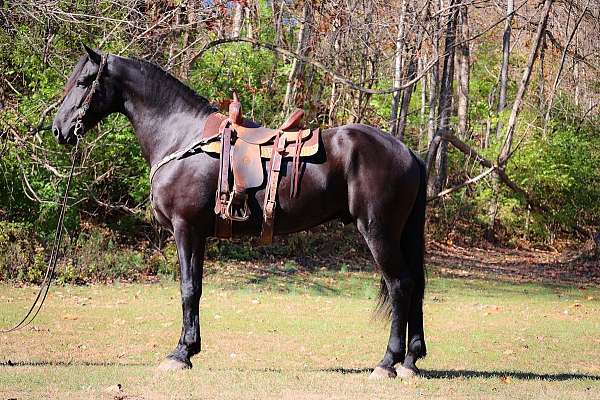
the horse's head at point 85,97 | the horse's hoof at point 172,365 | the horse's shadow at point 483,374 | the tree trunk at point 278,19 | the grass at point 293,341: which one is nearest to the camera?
the grass at point 293,341

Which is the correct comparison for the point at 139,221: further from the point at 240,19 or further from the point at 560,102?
the point at 560,102

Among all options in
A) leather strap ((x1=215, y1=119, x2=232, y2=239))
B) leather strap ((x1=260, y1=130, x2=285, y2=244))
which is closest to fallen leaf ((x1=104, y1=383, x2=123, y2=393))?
leather strap ((x1=215, y1=119, x2=232, y2=239))

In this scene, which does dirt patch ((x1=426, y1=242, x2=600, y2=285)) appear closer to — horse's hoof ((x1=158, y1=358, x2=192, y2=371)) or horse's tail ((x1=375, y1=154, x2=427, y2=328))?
horse's tail ((x1=375, y1=154, x2=427, y2=328))

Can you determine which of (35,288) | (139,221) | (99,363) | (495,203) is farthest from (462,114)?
(99,363)

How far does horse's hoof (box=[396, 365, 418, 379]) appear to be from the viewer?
618 cm

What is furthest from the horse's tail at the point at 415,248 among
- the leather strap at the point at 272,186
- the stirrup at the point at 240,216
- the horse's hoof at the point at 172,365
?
the horse's hoof at the point at 172,365

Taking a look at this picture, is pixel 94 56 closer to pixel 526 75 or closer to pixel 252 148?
pixel 252 148

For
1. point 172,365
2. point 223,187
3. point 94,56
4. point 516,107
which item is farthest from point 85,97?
point 516,107

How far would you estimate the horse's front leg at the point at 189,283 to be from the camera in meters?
6.14

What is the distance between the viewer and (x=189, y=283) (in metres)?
6.18

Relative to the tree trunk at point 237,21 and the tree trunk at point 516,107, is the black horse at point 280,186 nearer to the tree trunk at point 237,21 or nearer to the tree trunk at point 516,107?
the tree trunk at point 516,107

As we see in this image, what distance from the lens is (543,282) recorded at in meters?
17.2

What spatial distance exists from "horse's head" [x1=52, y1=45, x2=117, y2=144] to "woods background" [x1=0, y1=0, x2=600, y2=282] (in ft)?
14.6

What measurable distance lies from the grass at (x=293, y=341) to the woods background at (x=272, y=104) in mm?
1970
